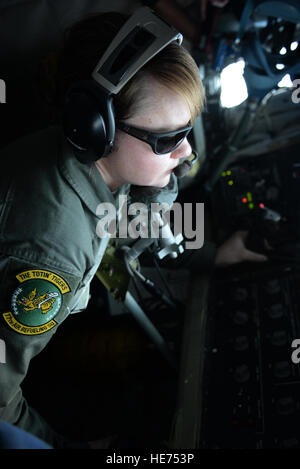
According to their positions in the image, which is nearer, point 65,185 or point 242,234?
point 65,185

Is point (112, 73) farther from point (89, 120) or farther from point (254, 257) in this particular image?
point (254, 257)

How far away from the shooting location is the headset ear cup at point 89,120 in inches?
29.3

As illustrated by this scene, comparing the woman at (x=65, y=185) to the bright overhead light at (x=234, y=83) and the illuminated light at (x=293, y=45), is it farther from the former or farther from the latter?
the bright overhead light at (x=234, y=83)

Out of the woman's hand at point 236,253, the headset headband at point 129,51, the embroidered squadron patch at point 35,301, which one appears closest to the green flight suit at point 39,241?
the embroidered squadron patch at point 35,301

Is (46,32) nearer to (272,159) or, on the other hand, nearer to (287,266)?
(272,159)

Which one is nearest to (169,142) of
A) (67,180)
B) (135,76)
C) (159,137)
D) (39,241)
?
(159,137)

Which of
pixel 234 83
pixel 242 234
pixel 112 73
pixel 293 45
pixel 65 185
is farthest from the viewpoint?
pixel 242 234

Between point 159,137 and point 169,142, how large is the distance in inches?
1.7

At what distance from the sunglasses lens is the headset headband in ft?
0.49

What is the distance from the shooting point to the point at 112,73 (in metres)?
0.73

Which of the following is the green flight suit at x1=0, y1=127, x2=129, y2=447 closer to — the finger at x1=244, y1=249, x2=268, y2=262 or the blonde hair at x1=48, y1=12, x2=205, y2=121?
the blonde hair at x1=48, y1=12, x2=205, y2=121

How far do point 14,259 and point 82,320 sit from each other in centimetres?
98

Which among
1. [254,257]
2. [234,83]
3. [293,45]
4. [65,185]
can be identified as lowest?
[65,185]

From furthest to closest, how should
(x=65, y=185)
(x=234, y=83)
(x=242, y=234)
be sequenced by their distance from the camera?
(x=242, y=234) < (x=234, y=83) < (x=65, y=185)
